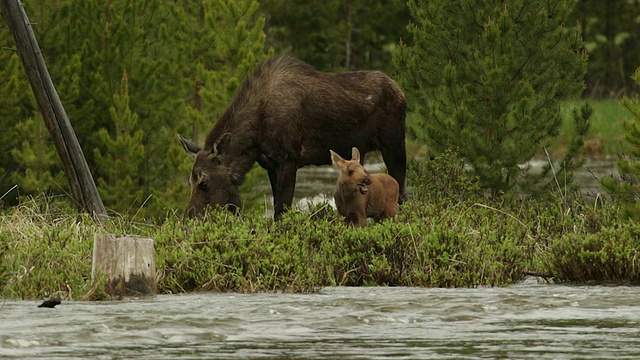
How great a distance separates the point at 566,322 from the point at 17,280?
438 centimetres

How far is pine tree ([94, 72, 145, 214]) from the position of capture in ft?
Answer: 71.2

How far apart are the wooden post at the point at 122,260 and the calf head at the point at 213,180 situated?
15.4 ft

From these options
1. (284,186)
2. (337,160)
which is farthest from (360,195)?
(284,186)

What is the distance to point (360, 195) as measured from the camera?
15.3 metres

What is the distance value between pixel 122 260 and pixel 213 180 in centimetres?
500

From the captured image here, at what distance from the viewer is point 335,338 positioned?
32.5ft

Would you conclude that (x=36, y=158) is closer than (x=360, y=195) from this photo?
No

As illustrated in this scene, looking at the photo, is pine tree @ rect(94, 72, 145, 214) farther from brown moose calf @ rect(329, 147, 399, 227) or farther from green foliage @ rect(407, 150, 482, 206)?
brown moose calf @ rect(329, 147, 399, 227)

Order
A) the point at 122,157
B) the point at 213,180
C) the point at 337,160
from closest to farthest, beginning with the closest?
the point at 337,160
the point at 213,180
the point at 122,157

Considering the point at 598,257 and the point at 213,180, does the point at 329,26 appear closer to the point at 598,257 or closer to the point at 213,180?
the point at 213,180

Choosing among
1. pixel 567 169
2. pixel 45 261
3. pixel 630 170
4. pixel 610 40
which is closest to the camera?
pixel 45 261

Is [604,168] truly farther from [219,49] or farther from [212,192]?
[212,192]

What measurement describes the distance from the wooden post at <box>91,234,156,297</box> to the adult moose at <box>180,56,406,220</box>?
14.8 ft

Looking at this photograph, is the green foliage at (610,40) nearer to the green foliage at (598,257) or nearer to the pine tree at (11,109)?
the pine tree at (11,109)
